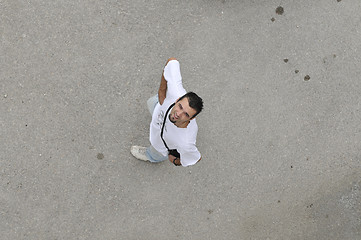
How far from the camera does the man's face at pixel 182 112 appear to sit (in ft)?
8.64

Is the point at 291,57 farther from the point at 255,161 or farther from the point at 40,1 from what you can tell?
the point at 40,1

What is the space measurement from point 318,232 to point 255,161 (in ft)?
3.96

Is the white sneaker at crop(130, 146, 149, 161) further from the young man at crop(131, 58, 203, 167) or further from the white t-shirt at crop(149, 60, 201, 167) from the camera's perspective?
the white t-shirt at crop(149, 60, 201, 167)

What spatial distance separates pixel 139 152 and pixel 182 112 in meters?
1.49

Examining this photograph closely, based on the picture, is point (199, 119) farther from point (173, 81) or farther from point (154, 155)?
point (173, 81)

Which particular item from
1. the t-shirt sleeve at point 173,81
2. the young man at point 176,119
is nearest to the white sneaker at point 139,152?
the young man at point 176,119

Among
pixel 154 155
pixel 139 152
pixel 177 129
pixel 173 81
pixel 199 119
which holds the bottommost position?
pixel 139 152

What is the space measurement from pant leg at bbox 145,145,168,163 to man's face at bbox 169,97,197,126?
0.99 m

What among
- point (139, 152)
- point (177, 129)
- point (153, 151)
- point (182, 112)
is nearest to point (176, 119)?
point (182, 112)

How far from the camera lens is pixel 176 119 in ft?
8.71

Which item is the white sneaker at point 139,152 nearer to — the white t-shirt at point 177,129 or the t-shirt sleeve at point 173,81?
the white t-shirt at point 177,129

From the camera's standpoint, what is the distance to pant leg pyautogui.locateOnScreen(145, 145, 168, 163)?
3.64 metres

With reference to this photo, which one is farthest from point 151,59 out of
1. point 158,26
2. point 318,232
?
point 318,232

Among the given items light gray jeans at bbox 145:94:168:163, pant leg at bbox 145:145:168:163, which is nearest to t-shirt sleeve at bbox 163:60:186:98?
light gray jeans at bbox 145:94:168:163
